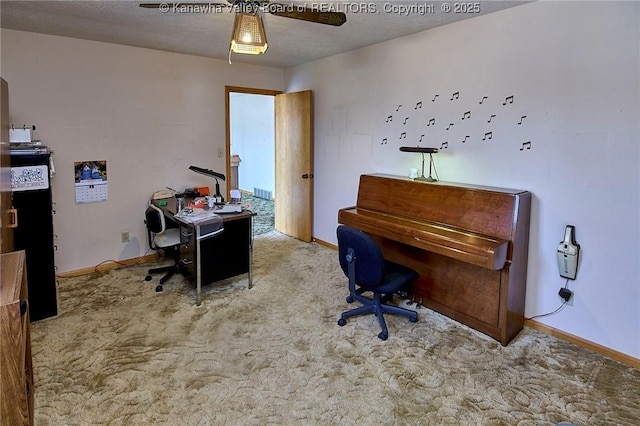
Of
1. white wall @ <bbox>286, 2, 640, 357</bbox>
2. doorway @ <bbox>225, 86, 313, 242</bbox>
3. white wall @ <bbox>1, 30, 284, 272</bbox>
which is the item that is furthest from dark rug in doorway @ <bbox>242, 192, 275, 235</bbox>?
white wall @ <bbox>286, 2, 640, 357</bbox>

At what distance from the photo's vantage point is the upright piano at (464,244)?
2.74m

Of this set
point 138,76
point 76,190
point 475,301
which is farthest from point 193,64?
point 475,301

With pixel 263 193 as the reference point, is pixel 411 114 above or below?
above

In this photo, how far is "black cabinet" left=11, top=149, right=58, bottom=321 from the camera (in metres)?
2.86

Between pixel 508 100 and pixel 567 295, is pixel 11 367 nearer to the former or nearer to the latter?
pixel 567 295

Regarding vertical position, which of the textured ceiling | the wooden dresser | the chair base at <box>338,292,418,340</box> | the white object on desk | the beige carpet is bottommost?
the beige carpet

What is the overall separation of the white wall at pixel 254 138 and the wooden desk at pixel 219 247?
4666 mm

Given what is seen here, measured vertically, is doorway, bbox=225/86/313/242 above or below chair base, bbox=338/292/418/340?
above

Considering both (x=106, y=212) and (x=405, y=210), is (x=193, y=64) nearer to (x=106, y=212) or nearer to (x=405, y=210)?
(x=106, y=212)

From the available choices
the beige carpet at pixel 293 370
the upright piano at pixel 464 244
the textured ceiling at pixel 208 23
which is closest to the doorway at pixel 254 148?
the textured ceiling at pixel 208 23

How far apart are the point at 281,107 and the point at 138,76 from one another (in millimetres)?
1868

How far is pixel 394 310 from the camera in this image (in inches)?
121

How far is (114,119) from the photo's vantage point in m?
4.10

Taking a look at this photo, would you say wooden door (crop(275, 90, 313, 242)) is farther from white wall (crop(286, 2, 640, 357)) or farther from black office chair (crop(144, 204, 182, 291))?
black office chair (crop(144, 204, 182, 291))
